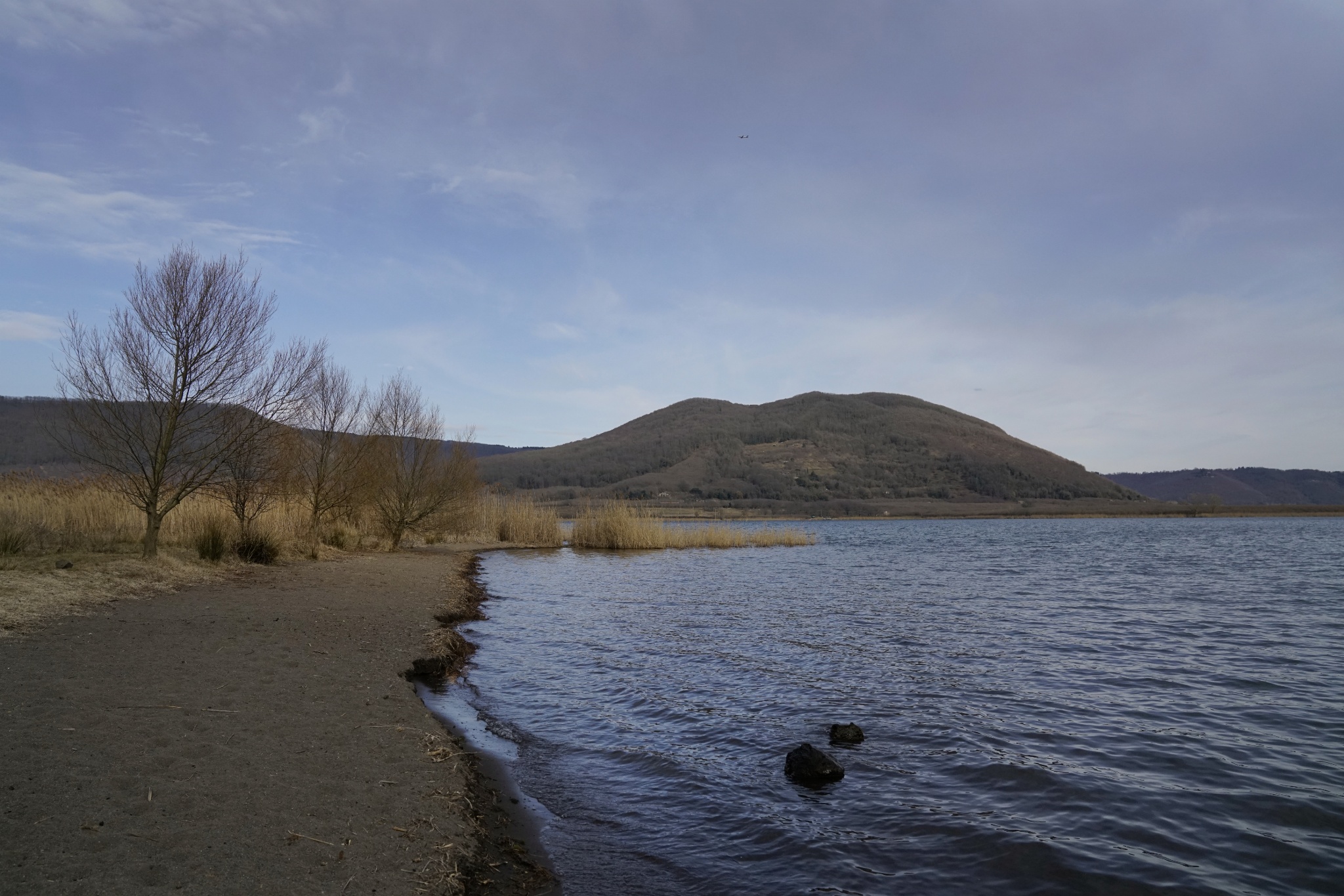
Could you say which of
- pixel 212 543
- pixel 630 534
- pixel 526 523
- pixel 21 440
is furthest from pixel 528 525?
pixel 21 440

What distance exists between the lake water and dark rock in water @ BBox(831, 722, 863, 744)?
17 centimetres

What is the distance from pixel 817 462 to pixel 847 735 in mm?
126544

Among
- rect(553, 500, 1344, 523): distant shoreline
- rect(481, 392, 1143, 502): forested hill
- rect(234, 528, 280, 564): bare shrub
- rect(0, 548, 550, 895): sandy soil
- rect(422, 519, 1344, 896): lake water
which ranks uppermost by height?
rect(481, 392, 1143, 502): forested hill

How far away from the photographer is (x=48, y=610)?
32.4 feet

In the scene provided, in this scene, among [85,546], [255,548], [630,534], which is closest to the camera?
[85,546]

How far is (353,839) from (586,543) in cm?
3910

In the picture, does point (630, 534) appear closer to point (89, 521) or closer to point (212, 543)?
point (212, 543)

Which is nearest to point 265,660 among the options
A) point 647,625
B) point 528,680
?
point 528,680

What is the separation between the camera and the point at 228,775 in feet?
16.8

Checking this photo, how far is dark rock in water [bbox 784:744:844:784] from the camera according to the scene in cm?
688

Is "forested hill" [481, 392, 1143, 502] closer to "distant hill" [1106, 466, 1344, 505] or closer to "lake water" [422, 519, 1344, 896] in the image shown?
"distant hill" [1106, 466, 1344, 505]

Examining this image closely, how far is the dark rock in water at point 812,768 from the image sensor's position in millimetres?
6883

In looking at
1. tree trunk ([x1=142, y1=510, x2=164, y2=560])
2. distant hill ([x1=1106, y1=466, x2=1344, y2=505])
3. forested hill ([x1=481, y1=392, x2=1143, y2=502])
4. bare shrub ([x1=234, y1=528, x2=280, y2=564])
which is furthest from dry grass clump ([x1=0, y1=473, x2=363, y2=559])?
distant hill ([x1=1106, y1=466, x2=1344, y2=505])

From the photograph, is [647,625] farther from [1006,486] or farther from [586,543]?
[1006,486]
